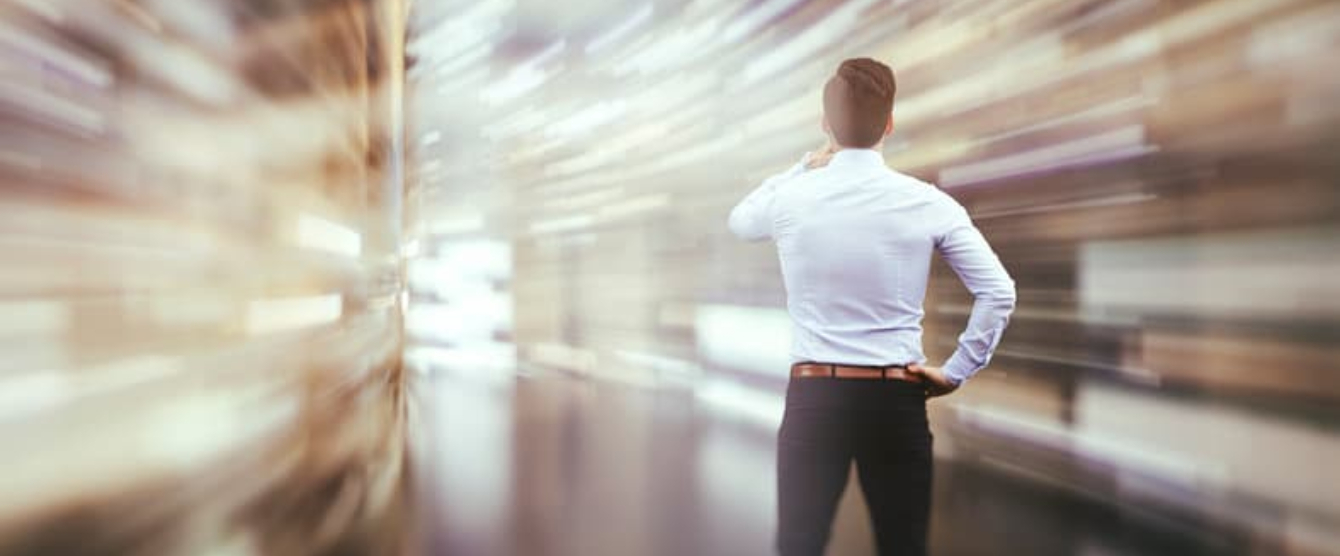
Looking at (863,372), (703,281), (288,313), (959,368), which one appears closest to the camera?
(863,372)

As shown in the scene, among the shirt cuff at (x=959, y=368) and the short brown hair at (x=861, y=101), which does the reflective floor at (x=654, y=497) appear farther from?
the short brown hair at (x=861, y=101)

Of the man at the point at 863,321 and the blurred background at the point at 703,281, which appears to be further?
the blurred background at the point at 703,281

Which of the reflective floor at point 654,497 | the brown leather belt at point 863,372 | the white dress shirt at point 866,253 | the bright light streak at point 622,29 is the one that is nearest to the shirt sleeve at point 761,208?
the white dress shirt at point 866,253

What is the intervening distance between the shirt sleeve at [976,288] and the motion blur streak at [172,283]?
1440 mm

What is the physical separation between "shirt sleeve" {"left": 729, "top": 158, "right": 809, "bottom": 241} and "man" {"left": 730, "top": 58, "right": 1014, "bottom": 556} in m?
0.07

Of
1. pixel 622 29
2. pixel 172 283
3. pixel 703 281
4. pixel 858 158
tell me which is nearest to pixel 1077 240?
pixel 858 158

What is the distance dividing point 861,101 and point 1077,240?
1.14 metres

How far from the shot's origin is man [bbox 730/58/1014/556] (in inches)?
70.1

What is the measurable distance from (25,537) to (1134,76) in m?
2.35

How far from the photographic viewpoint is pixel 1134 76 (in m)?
2.54

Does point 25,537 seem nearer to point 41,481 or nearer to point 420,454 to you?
point 41,481

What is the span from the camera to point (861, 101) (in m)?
1.83

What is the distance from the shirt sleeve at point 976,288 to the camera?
5.99 feet

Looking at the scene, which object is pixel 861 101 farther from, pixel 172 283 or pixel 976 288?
pixel 172 283
